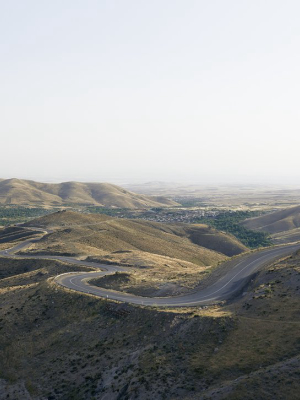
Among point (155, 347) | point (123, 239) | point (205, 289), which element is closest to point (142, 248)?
point (123, 239)

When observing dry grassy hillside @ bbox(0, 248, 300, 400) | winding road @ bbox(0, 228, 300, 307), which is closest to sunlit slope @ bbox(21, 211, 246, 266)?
winding road @ bbox(0, 228, 300, 307)

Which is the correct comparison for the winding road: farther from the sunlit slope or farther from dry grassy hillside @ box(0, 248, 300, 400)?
the sunlit slope

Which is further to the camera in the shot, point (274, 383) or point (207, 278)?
point (207, 278)

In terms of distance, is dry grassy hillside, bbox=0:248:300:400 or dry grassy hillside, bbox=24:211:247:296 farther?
dry grassy hillside, bbox=24:211:247:296

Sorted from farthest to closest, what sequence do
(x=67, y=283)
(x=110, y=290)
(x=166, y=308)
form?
(x=67, y=283) < (x=110, y=290) < (x=166, y=308)

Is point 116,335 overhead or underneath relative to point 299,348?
underneath

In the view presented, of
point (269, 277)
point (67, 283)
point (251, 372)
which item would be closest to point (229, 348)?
point (251, 372)

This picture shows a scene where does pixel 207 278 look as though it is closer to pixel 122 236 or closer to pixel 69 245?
pixel 69 245
